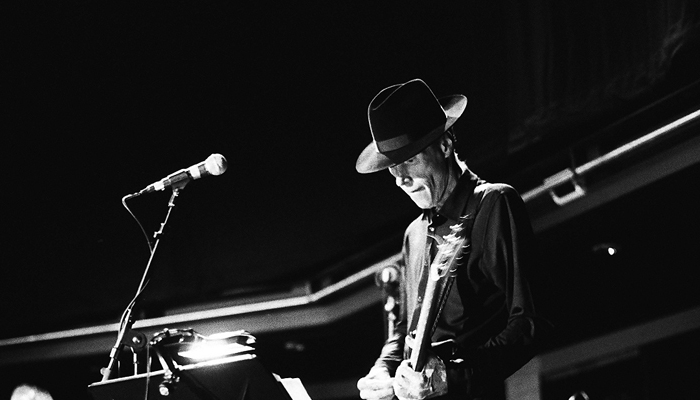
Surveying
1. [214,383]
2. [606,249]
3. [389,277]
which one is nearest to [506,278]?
[214,383]

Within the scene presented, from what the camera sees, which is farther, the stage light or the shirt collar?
the stage light

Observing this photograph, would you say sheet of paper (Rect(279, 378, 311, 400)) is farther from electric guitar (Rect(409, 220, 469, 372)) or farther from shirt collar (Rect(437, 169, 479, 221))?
shirt collar (Rect(437, 169, 479, 221))

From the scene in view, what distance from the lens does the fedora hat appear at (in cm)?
252

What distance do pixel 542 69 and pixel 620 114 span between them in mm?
996

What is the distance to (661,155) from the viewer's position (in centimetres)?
335

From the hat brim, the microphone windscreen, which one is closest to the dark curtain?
the hat brim

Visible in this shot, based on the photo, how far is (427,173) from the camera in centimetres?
253

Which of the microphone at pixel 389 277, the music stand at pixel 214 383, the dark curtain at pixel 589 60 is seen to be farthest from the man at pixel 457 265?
the dark curtain at pixel 589 60

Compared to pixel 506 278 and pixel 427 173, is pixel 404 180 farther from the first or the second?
pixel 506 278

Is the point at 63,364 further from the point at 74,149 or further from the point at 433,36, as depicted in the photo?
the point at 433,36

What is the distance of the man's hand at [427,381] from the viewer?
2.15 meters

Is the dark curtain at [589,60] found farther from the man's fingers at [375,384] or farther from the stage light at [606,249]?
the man's fingers at [375,384]

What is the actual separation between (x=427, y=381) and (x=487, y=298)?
356 mm

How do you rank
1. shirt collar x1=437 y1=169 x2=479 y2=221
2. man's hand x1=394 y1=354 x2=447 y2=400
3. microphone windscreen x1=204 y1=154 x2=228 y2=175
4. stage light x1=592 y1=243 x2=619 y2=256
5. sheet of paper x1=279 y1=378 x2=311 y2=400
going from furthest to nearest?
stage light x1=592 y1=243 x2=619 y2=256, microphone windscreen x1=204 y1=154 x2=228 y2=175, shirt collar x1=437 y1=169 x2=479 y2=221, sheet of paper x1=279 y1=378 x2=311 y2=400, man's hand x1=394 y1=354 x2=447 y2=400
